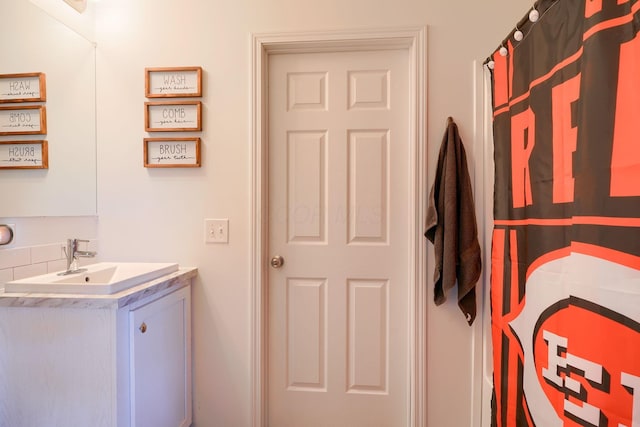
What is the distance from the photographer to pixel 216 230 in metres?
1.60

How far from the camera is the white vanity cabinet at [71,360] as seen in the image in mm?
1122

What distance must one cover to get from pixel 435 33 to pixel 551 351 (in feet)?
4.46

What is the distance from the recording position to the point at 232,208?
63.1 inches

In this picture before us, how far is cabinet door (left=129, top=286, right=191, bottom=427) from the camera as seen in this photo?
120 cm

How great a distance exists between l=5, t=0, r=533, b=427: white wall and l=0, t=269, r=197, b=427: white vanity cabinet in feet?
1.43

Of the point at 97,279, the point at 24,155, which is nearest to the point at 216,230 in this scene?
the point at 97,279

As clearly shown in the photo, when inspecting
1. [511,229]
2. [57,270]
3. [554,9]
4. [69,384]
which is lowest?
[69,384]

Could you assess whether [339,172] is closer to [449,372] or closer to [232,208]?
[232,208]

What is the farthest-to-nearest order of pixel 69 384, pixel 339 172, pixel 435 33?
pixel 339 172 < pixel 435 33 < pixel 69 384

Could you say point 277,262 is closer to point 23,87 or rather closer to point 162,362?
point 162,362

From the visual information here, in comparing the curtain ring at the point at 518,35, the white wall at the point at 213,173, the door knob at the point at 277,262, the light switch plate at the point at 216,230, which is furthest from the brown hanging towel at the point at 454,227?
the light switch plate at the point at 216,230

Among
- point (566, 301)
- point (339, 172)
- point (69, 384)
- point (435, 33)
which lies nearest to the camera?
point (566, 301)

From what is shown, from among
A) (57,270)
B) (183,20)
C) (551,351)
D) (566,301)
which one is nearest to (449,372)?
(551,351)

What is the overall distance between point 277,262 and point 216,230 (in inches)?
13.7
